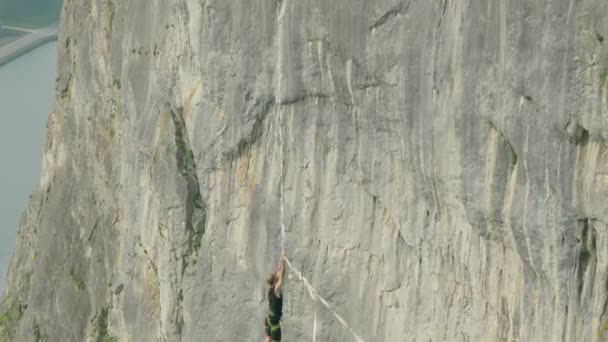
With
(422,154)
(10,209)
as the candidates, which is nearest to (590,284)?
(422,154)

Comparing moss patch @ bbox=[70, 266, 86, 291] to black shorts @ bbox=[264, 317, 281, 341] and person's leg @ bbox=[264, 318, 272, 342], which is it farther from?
black shorts @ bbox=[264, 317, 281, 341]

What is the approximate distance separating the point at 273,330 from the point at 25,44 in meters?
58.8

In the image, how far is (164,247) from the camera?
18.7 m

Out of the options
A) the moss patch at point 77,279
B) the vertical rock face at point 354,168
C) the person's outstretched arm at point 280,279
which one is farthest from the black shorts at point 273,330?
the moss patch at point 77,279

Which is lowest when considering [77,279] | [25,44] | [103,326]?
[103,326]

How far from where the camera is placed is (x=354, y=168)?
14.5 m

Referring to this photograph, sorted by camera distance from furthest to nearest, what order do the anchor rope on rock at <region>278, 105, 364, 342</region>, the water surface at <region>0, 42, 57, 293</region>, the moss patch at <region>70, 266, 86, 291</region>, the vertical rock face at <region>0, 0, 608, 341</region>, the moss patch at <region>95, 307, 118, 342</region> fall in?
the water surface at <region>0, 42, 57, 293</region>, the moss patch at <region>70, 266, 86, 291</region>, the moss patch at <region>95, 307, 118, 342</region>, the anchor rope on rock at <region>278, 105, 364, 342</region>, the vertical rock face at <region>0, 0, 608, 341</region>

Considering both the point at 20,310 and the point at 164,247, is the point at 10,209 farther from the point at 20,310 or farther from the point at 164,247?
the point at 164,247

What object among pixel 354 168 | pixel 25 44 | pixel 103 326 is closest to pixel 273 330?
pixel 354 168

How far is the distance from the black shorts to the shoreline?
183 feet

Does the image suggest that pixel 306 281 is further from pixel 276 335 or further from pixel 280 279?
pixel 276 335

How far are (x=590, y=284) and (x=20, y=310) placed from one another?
1677cm

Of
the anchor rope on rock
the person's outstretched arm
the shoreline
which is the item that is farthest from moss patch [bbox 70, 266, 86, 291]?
the shoreline

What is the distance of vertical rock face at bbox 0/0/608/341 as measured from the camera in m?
11.4
